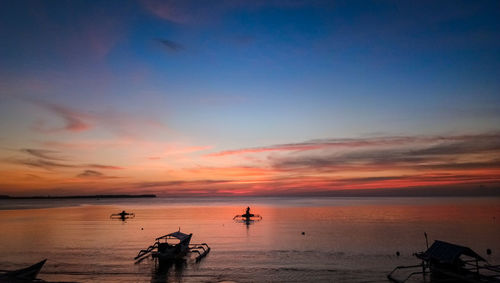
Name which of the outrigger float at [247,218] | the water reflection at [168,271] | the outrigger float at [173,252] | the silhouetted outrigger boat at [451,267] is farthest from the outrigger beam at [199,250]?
the outrigger float at [247,218]

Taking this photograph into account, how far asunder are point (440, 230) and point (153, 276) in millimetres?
40786

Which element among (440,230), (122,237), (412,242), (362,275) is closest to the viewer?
(362,275)

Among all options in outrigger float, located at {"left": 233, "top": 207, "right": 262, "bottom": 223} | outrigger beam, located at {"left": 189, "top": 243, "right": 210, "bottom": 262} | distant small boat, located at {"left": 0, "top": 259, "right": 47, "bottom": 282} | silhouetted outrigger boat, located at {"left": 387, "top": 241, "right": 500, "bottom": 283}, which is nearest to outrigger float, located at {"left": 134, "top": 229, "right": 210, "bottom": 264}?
outrigger beam, located at {"left": 189, "top": 243, "right": 210, "bottom": 262}

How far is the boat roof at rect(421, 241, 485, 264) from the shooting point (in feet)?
68.4

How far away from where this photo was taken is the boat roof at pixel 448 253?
68.4 ft

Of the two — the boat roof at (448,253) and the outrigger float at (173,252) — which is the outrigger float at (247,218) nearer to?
→ the outrigger float at (173,252)

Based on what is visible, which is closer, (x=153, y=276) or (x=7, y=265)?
(x=153, y=276)

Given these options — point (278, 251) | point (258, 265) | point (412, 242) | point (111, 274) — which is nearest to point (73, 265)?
point (111, 274)

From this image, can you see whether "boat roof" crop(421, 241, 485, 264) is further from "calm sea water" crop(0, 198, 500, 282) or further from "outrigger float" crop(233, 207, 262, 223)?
"outrigger float" crop(233, 207, 262, 223)

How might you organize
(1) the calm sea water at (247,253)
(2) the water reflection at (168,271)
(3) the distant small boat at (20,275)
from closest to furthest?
1. (3) the distant small boat at (20,275)
2. (2) the water reflection at (168,271)
3. (1) the calm sea water at (247,253)

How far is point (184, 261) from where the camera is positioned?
30.1 metres

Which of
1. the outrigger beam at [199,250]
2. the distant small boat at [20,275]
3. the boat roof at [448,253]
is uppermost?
the boat roof at [448,253]

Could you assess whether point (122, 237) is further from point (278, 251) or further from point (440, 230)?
point (440, 230)

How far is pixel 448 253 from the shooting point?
21.9 meters
